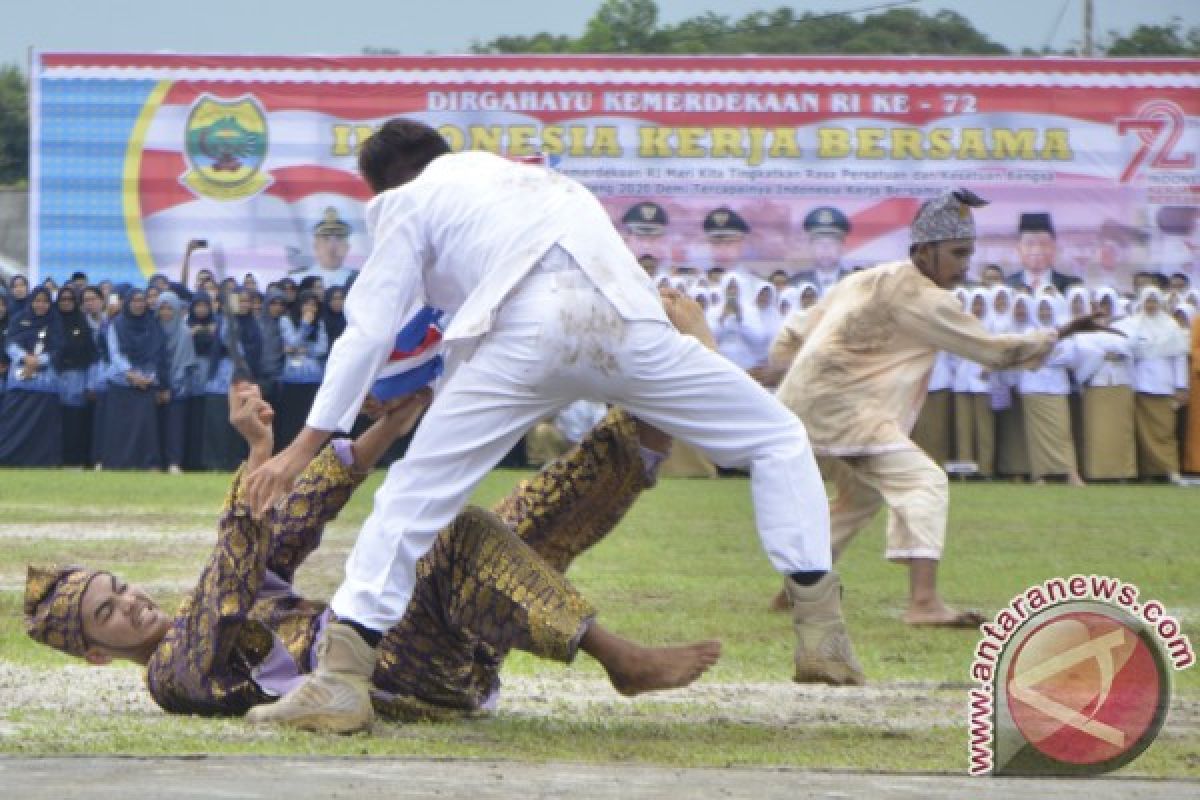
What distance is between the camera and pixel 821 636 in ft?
22.0

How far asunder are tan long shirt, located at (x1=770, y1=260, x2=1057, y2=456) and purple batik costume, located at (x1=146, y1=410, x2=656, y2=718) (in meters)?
3.64

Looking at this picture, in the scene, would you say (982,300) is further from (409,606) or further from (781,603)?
(409,606)

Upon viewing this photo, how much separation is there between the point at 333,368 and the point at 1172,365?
59.6 feet

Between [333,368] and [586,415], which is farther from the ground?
[333,368]

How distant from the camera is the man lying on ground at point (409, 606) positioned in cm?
647

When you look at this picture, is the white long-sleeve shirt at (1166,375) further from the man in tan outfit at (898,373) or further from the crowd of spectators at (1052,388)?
the man in tan outfit at (898,373)

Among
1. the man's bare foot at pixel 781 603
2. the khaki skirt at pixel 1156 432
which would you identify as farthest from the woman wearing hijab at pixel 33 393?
the man's bare foot at pixel 781 603

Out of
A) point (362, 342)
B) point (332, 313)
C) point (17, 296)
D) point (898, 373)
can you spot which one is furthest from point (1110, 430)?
point (362, 342)

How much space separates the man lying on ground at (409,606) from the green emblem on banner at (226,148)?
18.0 meters

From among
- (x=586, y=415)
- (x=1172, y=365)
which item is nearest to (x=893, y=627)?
(x=586, y=415)

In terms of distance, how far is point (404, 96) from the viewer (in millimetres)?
25016

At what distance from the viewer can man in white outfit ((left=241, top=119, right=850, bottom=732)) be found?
21.0 feet

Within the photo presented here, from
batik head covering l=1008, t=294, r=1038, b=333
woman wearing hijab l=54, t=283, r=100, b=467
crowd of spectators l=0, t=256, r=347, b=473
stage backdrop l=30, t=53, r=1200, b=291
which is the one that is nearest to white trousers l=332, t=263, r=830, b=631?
crowd of spectators l=0, t=256, r=347, b=473

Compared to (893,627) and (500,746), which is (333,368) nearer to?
(500,746)
